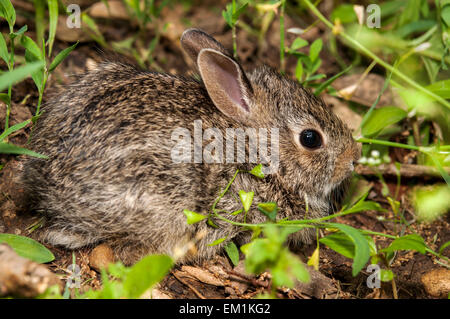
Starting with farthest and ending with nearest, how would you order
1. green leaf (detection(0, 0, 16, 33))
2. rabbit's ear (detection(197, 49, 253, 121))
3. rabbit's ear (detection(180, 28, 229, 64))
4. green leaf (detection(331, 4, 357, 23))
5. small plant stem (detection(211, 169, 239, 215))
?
green leaf (detection(331, 4, 357, 23))
rabbit's ear (detection(180, 28, 229, 64))
rabbit's ear (detection(197, 49, 253, 121))
green leaf (detection(0, 0, 16, 33))
small plant stem (detection(211, 169, 239, 215))

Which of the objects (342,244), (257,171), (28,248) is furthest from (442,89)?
(28,248)

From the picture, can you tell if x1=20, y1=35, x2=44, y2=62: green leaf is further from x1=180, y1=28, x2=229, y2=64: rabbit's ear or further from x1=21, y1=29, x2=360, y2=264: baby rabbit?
x1=180, y1=28, x2=229, y2=64: rabbit's ear

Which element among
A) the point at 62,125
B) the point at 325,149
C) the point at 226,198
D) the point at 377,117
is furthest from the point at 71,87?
the point at 377,117

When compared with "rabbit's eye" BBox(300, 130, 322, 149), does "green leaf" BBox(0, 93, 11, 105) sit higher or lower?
higher

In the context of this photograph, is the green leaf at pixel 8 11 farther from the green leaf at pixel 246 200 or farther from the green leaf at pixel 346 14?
the green leaf at pixel 346 14

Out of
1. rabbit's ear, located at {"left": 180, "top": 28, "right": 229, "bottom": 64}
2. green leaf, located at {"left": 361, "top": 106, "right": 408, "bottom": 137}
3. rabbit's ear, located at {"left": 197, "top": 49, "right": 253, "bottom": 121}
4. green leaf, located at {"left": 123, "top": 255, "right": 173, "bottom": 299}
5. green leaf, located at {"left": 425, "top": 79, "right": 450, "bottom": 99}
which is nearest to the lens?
green leaf, located at {"left": 123, "top": 255, "right": 173, "bottom": 299}
